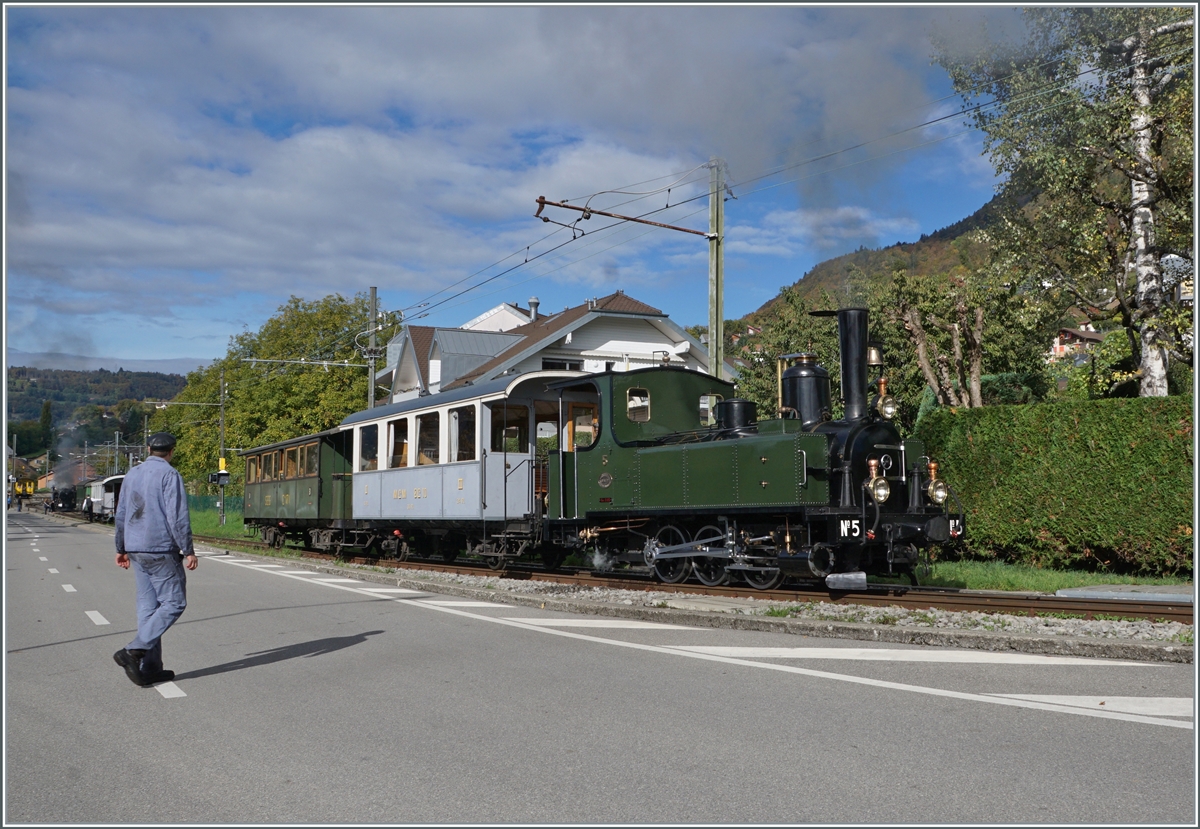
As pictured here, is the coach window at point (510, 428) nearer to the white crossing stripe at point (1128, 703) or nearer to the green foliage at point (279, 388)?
the white crossing stripe at point (1128, 703)

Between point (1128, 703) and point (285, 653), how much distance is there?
6451 millimetres

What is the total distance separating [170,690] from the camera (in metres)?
6.89

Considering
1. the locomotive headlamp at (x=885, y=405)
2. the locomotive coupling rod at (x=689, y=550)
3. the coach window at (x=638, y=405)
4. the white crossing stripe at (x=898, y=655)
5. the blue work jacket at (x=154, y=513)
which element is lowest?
the white crossing stripe at (x=898, y=655)

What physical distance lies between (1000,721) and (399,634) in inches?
224

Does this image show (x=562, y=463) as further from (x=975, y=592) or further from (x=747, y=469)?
(x=975, y=592)

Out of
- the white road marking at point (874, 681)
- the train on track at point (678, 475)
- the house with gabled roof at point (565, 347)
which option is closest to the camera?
the white road marking at point (874, 681)

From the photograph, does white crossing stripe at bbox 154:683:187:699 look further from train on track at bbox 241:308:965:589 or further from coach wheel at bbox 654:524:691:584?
coach wheel at bbox 654:524:691:584

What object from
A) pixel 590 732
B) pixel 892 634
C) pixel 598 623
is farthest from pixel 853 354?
pixel 590 732

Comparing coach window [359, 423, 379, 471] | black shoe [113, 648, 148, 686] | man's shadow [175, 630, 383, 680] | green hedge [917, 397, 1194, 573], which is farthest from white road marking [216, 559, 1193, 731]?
coach window [359, 423, 379, 471]

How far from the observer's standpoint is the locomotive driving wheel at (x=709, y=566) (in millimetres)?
12779

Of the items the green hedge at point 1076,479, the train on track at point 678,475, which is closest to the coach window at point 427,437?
the train on track at point 678,475

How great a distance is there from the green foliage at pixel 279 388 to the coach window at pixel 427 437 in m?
21.2

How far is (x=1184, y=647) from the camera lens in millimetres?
7203

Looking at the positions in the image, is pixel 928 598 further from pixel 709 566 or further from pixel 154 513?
pixel 154 513
